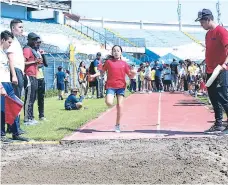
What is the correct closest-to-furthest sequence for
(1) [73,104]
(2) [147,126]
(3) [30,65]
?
(2) [147,126] → (3) [30,65] → (1) [73,104]

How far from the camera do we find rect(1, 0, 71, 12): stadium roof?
4763 centimetres

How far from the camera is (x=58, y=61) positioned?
32.5m

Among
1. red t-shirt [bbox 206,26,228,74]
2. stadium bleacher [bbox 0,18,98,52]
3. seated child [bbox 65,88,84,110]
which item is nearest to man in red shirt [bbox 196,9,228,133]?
red t-shirt [bbox 206,26,228,74]

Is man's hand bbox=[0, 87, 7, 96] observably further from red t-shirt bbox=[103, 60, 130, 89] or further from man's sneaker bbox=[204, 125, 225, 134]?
man's sneaker bbox=[204, 125, 225, 134]

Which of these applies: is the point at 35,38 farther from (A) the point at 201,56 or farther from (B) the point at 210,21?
(A) the point at 201,56

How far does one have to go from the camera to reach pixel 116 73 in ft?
33.4

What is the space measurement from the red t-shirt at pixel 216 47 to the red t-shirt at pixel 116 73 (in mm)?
1784

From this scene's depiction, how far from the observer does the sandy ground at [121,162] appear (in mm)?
5706

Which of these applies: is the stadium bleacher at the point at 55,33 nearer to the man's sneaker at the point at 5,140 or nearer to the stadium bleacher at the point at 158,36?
the stadium bleacher at the point at 158,36

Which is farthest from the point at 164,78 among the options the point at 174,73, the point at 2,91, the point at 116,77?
the point at 2,91

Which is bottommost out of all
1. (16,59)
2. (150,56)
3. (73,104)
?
(73,104)

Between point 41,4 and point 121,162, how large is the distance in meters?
47.0

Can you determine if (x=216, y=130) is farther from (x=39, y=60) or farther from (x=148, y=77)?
(x=148, y=77)

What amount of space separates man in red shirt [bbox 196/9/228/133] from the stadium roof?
125ft
